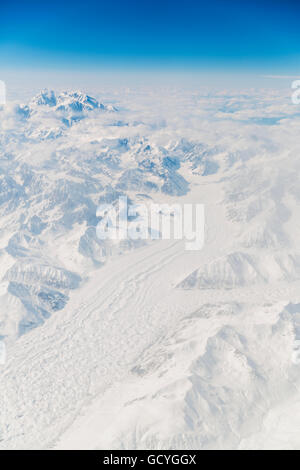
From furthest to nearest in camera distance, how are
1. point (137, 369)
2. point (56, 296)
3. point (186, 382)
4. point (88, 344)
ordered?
point (56, 296) → point (88, 344) → point (137, 369) → point (186, 382)

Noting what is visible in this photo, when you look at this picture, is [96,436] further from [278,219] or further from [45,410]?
[278,219]

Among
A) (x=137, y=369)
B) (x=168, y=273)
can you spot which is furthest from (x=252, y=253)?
(x=137, y=369)

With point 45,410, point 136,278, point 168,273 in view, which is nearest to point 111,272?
point 136,278

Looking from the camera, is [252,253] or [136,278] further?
[252,253]

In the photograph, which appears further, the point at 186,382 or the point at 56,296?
the point at 56,296

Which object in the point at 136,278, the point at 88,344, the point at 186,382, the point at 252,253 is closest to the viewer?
the point at 186,382

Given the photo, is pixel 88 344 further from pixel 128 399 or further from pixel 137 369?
pixel 128 399
